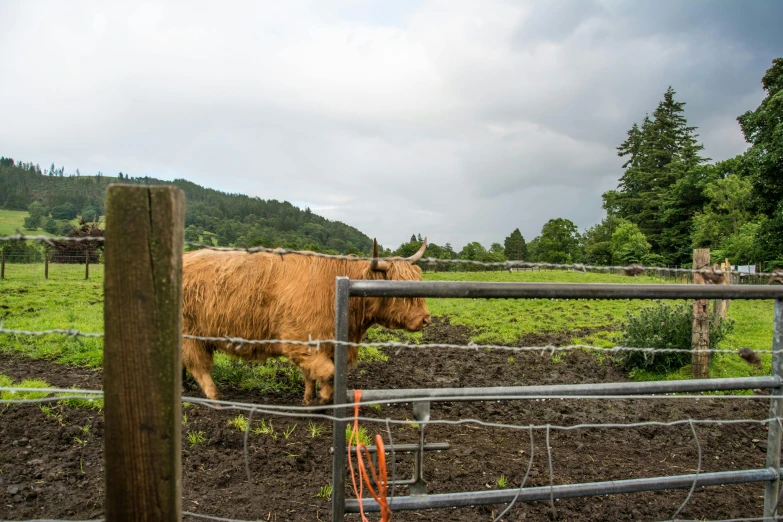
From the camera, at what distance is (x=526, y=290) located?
214 centimetres

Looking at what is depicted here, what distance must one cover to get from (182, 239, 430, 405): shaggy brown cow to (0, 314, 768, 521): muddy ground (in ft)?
2.35

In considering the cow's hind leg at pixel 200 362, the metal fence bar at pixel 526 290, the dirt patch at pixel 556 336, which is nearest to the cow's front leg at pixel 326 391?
the cow's hind leg at pixel 200 362

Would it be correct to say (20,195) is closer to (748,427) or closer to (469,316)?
(469,316)

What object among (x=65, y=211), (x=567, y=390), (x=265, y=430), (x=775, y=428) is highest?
(x=65, y=211)

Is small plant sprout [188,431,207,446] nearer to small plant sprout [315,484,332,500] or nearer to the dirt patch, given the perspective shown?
small plant sprout [315,484,332,500]

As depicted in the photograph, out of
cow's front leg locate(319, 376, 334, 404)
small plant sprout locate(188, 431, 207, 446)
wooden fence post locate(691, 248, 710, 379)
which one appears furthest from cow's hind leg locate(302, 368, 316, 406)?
wooden fence post locate(691, 248, 710, 379)

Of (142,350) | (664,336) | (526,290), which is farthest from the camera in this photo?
(664,336)

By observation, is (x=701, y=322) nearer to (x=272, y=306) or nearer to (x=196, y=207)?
(x=272, y=306)

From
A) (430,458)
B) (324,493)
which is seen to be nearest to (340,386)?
(324,493)

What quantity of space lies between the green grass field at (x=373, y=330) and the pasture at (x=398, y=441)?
0.19ft

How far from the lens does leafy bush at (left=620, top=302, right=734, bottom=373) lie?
7.63 meters

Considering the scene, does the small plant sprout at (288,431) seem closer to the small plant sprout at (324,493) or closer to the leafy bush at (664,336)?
the small plant sprout at (324,493)

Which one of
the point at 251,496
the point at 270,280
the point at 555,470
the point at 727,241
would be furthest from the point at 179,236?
the point at 727,241

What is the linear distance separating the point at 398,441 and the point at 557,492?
2503mm
